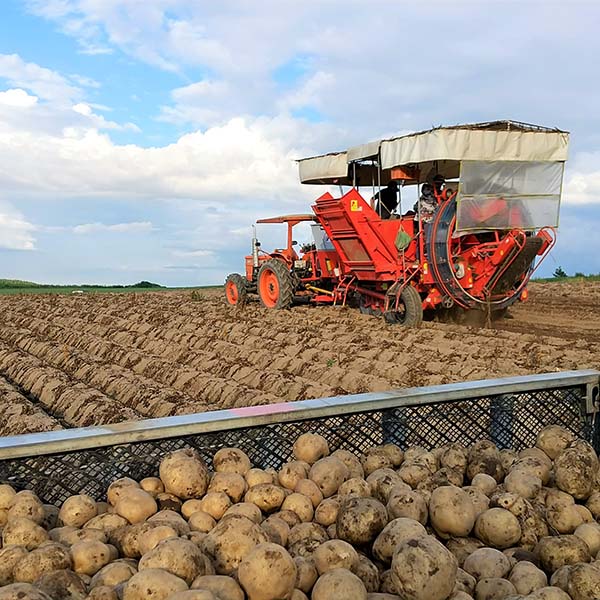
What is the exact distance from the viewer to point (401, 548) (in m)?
2.19

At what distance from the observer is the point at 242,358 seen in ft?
31.6

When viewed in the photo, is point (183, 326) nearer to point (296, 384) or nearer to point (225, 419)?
point (296, 384)

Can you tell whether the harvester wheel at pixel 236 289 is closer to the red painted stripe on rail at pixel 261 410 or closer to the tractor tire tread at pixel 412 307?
the tractor tire tread at pixel 412 307

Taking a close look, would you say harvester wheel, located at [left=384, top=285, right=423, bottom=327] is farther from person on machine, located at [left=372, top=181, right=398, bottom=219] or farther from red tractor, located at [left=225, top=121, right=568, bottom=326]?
person on machine, located at [left=372, top=181, right=398, bottom=219]

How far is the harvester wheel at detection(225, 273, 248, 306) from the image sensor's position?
1505 cm

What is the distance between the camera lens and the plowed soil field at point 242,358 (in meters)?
7.58

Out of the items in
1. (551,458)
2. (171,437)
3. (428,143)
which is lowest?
(551,458)

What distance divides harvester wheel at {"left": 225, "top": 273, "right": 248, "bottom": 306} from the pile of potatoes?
39.1 ft

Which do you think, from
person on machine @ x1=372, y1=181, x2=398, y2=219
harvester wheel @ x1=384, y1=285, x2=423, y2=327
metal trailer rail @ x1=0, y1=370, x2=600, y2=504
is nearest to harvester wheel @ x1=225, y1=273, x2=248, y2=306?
person on machine @ x1=372, y1=181, x2=398, y2=219

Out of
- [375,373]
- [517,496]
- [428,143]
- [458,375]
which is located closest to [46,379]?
[375,373]

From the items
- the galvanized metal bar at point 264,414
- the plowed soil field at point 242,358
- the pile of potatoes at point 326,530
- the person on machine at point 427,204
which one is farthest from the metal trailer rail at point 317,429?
the person on machine at point 427,204

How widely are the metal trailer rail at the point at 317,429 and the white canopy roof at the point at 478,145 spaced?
6.75 metres

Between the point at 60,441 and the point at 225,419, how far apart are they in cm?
64

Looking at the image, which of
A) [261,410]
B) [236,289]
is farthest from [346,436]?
[236,289]
